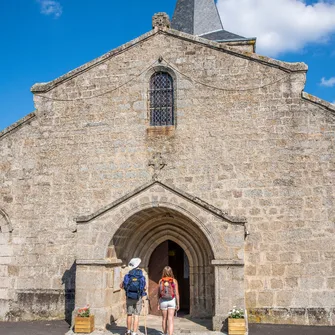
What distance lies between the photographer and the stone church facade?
9250mm

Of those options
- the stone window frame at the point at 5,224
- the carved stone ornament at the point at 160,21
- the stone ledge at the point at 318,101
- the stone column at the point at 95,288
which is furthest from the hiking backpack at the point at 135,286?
the carved stone ornament at the point at 160,21

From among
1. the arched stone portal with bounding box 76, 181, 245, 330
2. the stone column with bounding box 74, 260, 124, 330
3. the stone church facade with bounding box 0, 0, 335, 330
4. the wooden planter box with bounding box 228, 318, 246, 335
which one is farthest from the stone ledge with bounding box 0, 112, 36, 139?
the wooden planter box with bounding box 228, 318, 246, 335

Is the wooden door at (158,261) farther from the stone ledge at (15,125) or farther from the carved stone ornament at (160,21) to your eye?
the carved stone ornament at (160,21)

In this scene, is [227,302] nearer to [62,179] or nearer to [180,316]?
[180,316]

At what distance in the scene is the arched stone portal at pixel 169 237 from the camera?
8.60 m

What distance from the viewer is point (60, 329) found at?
31.0 ft

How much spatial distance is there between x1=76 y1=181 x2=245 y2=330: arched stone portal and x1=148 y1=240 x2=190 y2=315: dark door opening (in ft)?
2.08

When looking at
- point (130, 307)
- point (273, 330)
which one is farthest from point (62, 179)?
point (273, 330)

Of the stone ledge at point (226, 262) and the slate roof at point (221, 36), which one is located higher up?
the slate roof at point (221, 36)

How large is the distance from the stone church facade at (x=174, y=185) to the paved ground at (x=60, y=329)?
36cm

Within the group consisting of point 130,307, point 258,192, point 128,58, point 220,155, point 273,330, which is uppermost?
point 128,58

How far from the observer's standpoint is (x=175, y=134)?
1080 centimetres

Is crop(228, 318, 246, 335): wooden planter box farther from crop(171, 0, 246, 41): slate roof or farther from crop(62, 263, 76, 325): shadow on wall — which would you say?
crop(171, 0, 246, 41): slate roof

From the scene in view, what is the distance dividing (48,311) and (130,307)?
11.5 ft
